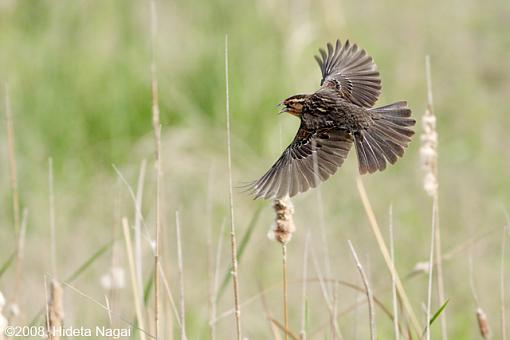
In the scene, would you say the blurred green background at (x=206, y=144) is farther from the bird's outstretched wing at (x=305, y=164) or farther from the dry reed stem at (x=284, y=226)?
the dry reed stem at (x=284, y=226)

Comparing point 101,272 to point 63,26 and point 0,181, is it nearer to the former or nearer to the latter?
point 0,181

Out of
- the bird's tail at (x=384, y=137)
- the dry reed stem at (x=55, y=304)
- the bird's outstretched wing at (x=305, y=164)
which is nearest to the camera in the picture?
the dry reed stem at (x=55, y=304)

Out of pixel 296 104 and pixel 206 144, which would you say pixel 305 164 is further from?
pixel 206 144

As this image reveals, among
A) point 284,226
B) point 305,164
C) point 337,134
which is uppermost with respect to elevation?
point 337,134

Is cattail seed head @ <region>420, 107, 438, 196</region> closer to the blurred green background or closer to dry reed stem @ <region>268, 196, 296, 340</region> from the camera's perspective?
dry reed stem @ <region>268, 196, 296, 340</region>

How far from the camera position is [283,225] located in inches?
66.0

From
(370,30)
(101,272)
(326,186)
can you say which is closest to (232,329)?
(101,272)

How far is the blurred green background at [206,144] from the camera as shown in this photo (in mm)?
4422

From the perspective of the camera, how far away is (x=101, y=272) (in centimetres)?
432

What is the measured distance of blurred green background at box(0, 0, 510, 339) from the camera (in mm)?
4422

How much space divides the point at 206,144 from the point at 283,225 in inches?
128

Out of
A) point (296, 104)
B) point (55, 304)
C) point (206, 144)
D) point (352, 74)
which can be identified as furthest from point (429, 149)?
point (206, 144)

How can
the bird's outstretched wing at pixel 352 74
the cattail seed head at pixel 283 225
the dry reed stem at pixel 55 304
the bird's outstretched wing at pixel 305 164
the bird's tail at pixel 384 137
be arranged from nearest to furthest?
the dry reed stem at pixel 55 304 < the cattail seed head at pixel 283 225 < the bird's outstretched wing at pixel 305 164 < the bird's tail at pixel 384 137 < the bird's outstretched wing at pixel 352 74

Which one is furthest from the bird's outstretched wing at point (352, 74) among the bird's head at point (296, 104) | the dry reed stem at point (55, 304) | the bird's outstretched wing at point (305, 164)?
the dry reed stem at point (55, 304)
